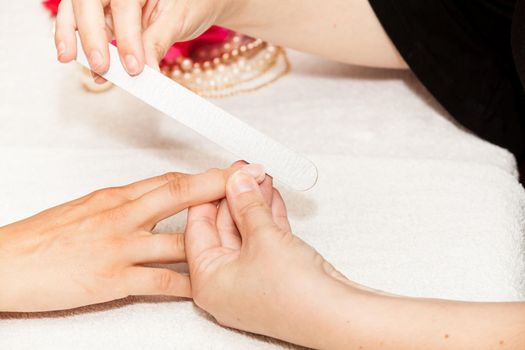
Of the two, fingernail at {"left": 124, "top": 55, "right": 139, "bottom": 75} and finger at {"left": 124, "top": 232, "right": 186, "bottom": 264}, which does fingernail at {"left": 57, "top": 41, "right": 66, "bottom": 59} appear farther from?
finger at {"left": 124, "top": 232, "right": 186, "bottom": 264}

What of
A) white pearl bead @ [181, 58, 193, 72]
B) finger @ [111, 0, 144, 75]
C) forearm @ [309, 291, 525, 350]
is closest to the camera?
forearm @ [309, 291, 525, 350]

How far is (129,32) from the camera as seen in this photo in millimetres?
725

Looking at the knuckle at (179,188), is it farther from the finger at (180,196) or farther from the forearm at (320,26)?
the forearm at (320,26)

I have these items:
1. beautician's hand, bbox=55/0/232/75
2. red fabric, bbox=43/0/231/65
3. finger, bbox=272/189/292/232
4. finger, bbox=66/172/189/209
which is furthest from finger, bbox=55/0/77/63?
red fabric, bbox=43/0/231/65

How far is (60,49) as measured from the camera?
722 millimetres

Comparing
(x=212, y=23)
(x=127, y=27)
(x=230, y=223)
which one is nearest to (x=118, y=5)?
(x=127, y=27)

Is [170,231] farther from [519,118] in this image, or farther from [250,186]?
[519,118]

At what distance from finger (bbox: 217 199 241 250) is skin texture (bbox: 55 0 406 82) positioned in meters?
0.16

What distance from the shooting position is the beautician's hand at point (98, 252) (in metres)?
0.70

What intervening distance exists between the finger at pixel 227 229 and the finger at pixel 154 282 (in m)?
0.05

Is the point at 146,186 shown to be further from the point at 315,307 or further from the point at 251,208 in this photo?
the point at 315,307

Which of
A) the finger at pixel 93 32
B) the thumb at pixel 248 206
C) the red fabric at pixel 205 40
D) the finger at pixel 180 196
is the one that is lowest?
the red fabric at pixel 205 40

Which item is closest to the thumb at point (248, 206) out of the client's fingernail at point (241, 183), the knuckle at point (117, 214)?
the client's fingernail at point (241, 183)

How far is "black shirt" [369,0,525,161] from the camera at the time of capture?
0.91 metres
